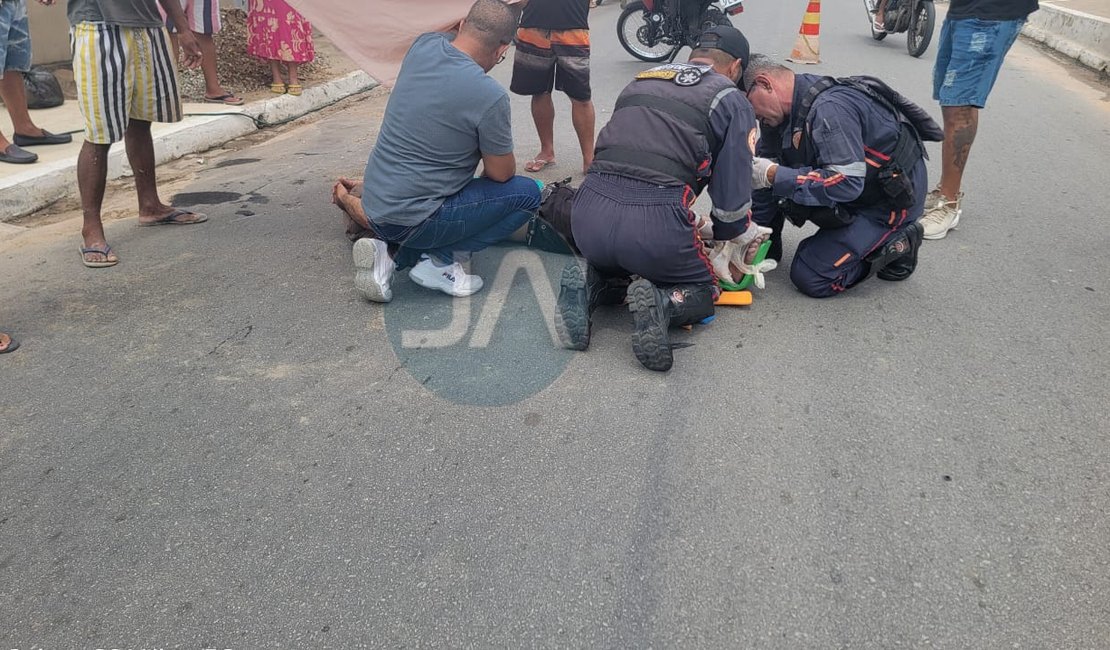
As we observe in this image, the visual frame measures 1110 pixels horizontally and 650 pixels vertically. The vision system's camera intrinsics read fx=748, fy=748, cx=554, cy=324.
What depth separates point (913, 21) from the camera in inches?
368

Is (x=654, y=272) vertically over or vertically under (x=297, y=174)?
over

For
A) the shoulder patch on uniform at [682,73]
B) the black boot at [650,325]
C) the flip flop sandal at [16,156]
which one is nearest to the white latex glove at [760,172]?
the shoulder patch on uniform at [682,73]

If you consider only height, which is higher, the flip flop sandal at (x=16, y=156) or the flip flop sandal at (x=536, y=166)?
the flip flop sandal at (x=536, y=166)

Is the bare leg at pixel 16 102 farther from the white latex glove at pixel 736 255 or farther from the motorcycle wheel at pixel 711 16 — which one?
the motorcycle wheel at pixel 711 16

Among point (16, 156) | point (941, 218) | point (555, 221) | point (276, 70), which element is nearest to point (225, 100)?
point (276, 70)

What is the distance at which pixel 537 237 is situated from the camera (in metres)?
3.74

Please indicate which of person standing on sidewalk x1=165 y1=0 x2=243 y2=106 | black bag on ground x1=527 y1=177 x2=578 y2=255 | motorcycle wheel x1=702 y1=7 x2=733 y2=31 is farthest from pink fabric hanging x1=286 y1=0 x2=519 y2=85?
motorcycle wheel x1=702 y1=7 x2=733 y2=31

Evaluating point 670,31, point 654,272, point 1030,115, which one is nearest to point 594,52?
point 670,31

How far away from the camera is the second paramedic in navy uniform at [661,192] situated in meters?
2.84

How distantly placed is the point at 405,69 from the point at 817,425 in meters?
2.15

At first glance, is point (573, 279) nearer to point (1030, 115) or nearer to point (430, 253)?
point (430, 253)

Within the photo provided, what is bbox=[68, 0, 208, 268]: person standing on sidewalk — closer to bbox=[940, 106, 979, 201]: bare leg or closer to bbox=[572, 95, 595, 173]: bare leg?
bbox=[572, 95, 595, 173]: bare leg

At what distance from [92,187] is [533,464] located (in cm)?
273

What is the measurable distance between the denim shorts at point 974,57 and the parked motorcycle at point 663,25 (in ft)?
13.9
